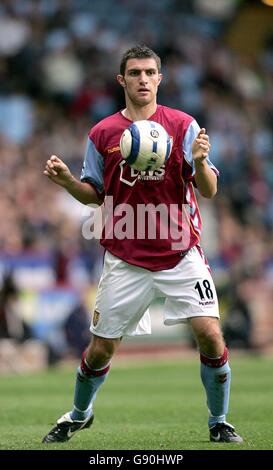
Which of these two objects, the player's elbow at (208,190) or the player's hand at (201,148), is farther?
the player's elbow at (208,190)

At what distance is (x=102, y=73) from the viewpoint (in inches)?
925

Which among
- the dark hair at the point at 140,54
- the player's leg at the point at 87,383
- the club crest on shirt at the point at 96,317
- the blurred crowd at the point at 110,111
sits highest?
the blurred crowd at the point at 110,111

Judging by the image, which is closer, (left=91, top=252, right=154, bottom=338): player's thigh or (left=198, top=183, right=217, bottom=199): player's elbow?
(left=198, top=183, right=217, bottom=199): player's elbow

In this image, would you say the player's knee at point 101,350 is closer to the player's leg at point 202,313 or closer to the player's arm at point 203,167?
the player's leg at point 202,313

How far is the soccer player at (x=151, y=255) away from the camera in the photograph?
8.18 metres

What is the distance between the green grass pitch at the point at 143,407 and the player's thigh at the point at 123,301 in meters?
0.77

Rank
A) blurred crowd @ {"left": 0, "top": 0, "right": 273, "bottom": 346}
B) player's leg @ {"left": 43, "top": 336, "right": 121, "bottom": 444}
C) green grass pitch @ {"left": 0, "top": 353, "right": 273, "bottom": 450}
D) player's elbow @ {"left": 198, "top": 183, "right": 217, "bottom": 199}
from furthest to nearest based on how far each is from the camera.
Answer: blurred crowd @ {"left": 0, "top": 0, "right": 273, "bottom": 346}, green grass pitch @ {"left": 0, "top": 353, "right": 273, "bottom": 450}, player's leg @ {"left": 43, "top": 336, "right": 121, "bottom": 444}, player's elbow @ {"left": 198, "top": 183, "right": 217, "bottom": 199}

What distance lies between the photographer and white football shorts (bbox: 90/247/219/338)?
8164mm

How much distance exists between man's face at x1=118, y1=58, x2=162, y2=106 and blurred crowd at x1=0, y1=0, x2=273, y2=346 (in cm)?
1145

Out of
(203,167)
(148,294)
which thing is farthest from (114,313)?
(203,167)

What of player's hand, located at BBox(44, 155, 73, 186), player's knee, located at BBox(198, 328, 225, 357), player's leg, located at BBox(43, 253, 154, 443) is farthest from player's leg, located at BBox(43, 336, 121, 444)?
player's hand, located at BBox(44, 155, 73, 186)

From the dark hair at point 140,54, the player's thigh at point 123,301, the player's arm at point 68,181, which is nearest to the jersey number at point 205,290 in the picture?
the player's thigh at point 123,301

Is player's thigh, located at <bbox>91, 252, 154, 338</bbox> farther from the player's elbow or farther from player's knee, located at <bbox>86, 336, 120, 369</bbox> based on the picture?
the player's elbow

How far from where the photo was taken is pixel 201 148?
7910 millimetres
